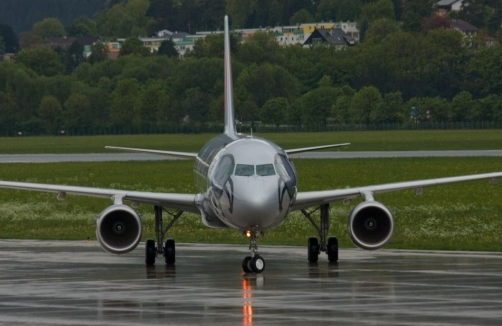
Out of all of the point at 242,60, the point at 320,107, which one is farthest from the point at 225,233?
the point at 242,60

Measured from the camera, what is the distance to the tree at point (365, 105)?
461ft

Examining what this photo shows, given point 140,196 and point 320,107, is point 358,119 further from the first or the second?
point 140,196

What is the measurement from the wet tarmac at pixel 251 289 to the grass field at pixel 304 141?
60038 mm

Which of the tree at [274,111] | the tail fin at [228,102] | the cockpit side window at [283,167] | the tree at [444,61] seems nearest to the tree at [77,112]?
the tree at [274,111]

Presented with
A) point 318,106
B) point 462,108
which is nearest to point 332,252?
point 462,108

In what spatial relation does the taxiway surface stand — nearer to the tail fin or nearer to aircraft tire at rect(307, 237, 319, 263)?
the tail fin

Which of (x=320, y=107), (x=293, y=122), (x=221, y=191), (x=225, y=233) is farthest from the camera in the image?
(x=320, y=107)

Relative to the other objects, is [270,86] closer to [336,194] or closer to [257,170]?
[336,194]

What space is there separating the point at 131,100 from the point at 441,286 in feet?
364

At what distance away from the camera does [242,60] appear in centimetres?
16400

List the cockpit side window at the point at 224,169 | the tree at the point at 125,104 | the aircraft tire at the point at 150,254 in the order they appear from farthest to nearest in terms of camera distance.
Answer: the tree at the point at 125,104, the aircraft tire at the point at 150,254, the cockpit side window at the point at 224,169

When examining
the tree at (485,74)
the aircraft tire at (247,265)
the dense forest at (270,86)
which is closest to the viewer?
the aircraft tire at (247,265)

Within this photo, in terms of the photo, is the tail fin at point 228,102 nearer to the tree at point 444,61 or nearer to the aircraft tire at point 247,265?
the aircraft tire at point 247,265

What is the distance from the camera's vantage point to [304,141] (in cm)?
10319
